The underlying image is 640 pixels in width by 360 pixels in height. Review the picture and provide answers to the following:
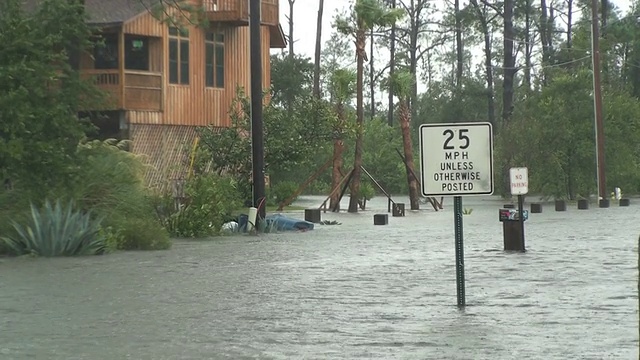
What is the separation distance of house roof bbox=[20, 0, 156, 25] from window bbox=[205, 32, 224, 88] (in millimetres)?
3718

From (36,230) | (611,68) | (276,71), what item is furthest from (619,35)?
(36,230)

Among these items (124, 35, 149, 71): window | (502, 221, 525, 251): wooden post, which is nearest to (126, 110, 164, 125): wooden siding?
(124, 35, 149, 71): window

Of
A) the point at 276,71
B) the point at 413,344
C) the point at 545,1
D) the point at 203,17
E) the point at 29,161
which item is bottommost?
the point at 413,344

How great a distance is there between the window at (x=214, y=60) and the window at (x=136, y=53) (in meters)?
2.69

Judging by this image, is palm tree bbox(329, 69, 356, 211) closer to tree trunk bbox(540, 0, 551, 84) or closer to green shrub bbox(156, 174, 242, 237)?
green shrub bbox(156, 174, 242, 237)

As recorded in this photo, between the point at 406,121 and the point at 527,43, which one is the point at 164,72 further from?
the point at 527,43

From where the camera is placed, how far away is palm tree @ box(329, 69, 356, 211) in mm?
47625

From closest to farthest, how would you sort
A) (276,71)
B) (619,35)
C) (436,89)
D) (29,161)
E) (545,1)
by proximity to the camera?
(29,161)
(276,71)
(619,35)
(545,1)
(436,89)

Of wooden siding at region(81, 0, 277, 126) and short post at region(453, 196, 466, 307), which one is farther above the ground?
wooden siding at region(81, 0, 277, 126)

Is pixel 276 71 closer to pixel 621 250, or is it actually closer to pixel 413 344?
pixel 621 250

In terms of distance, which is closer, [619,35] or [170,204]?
[170,204]

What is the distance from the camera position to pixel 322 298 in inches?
578

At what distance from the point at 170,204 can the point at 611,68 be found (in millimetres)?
63975

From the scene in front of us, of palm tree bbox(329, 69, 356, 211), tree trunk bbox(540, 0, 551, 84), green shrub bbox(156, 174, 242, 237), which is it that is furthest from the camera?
tree trunk bbox(540, 0, 551, 84)
